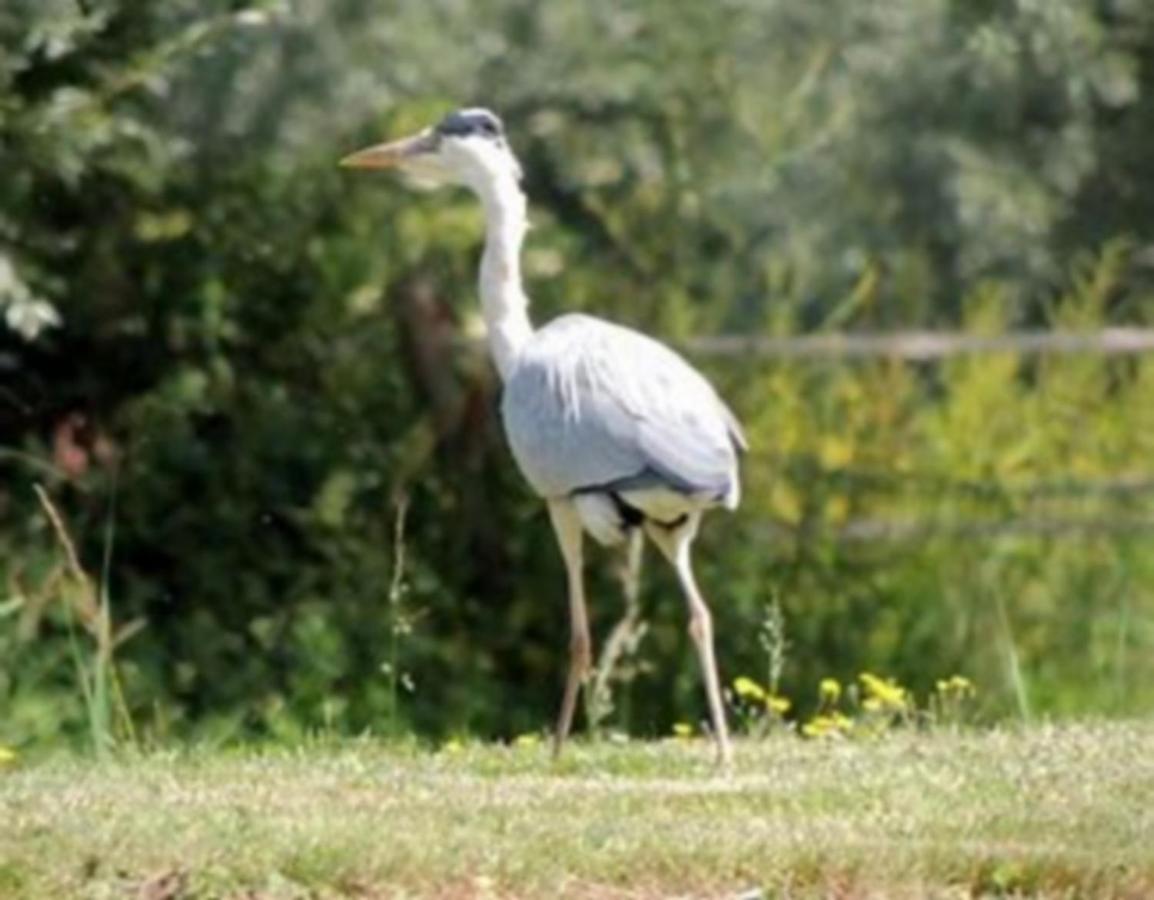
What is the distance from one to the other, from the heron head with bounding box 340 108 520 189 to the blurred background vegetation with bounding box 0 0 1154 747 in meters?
3.45

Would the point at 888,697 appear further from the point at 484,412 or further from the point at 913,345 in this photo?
the point at 913,345

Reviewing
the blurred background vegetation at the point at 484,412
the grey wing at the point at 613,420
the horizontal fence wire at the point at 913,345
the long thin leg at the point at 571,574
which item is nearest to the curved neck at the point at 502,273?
the grey wing at the point at 613,420

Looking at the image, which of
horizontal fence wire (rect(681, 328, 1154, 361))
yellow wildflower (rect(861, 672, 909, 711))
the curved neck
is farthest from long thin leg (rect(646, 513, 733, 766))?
horizontal fence wire (rect(681, 328, 1154, 361))

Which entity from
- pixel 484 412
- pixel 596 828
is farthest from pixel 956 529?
pixel 596 828

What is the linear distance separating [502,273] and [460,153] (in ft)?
1.23

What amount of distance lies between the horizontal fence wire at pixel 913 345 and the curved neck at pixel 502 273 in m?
5.11

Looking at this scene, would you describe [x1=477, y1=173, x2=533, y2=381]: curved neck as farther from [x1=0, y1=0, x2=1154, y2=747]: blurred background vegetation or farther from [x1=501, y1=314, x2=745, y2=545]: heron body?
[x1=0, y1=0, x2=1154, y2=747]: blurred background vegetation

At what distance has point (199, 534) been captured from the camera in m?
16.5

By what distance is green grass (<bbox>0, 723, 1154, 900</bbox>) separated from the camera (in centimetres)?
871

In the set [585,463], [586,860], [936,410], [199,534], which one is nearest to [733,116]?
[936,410]

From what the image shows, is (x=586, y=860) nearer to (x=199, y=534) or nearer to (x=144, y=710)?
(x=144, y=710)

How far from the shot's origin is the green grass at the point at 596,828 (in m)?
8.71

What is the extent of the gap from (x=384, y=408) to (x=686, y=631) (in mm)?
1568

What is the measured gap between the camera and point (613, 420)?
1066 centimetres
